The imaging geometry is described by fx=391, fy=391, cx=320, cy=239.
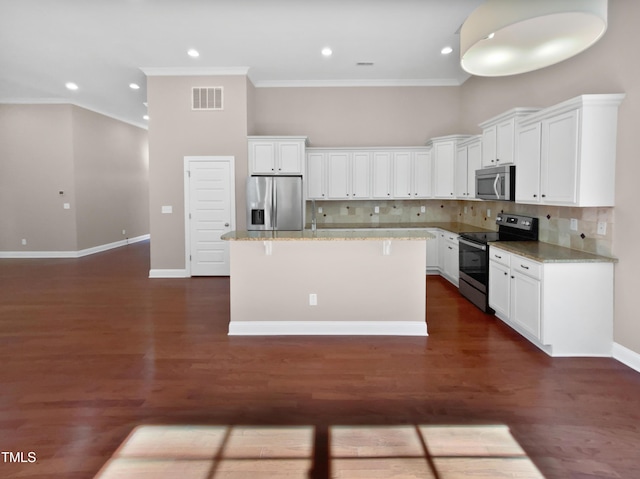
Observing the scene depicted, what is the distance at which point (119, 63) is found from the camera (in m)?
6.04

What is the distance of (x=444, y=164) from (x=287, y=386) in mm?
4865

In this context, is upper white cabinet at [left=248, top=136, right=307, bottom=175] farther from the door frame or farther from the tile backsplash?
the tile backsplash

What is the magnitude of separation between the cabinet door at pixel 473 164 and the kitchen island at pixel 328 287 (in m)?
2.18

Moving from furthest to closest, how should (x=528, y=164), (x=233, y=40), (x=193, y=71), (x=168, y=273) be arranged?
(x=168, y=273) < (x=193, y=71) < (x=233, y=40) < (x=528, y=164)

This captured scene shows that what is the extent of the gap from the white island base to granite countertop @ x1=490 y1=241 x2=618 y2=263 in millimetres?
922

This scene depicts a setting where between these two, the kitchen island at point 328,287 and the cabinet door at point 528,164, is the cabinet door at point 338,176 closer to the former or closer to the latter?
the kitchen island at point 328,287

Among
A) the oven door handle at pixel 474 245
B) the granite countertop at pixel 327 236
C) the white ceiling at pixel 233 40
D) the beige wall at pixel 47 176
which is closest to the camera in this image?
the granite countertop at pixel 327 236

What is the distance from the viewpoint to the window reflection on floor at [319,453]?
78.4 inches

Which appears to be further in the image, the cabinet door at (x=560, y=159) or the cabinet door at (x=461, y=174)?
the cabinet door at (x=461, y=174)

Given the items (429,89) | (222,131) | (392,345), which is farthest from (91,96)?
(392,345)

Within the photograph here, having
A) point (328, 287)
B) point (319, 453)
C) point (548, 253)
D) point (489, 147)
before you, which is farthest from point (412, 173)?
point (319, 453)

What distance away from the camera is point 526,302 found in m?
3.66

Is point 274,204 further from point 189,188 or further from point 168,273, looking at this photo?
point 168,273

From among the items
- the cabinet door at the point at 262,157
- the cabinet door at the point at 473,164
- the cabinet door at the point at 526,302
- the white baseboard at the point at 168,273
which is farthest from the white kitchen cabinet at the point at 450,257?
the white baseboard at the point at 168,273
